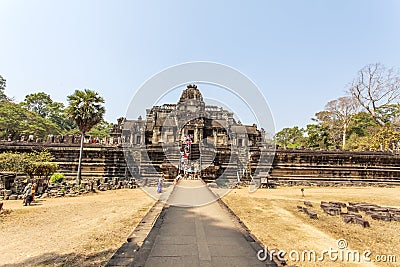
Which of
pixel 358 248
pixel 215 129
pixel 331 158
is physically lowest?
pixel 358 248

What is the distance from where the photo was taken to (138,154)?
2447 centimetres

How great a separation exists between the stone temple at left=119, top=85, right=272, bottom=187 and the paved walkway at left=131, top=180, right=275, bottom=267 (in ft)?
38.9

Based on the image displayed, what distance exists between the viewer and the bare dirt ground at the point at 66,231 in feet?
17.4

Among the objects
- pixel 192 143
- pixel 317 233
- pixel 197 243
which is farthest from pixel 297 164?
pixel 197 243

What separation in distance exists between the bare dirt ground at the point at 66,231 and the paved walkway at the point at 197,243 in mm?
1106

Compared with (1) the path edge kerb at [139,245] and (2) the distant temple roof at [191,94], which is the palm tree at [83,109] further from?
(2) the distant temple roof at [191,94]

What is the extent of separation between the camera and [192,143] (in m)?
27.0

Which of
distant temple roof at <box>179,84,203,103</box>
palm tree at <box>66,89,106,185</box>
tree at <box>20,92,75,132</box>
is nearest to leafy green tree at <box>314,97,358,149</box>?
distant temple roof at <box>179,84,203,103</box>

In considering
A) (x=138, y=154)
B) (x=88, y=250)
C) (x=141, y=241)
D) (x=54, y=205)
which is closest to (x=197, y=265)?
(x=141, y=241)

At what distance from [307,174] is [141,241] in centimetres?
2179

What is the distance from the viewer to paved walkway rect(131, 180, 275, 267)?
183 inches

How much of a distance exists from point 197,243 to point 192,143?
70.2ft

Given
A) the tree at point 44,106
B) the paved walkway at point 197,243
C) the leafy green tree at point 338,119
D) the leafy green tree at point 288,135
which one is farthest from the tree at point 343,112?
the tree at point 44,106

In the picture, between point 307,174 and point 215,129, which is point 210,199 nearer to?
point 307,174
